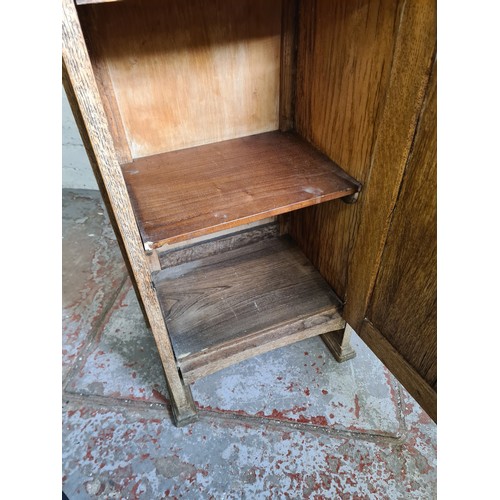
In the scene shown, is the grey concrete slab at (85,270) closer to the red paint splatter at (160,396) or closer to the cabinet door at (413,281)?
the red paint splatter at (160,396)

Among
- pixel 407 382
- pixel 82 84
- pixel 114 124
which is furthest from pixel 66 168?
pixel 407 382

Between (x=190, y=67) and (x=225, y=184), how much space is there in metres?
0.34

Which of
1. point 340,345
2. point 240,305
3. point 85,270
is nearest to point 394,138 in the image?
point 240,305

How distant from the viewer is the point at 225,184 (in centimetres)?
97

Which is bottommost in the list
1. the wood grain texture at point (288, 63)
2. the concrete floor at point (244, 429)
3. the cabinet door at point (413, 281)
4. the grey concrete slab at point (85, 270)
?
the concrete floor at point (244, 429)

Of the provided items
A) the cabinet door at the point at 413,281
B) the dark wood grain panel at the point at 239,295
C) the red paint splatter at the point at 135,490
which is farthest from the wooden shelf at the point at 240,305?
the red paint splatter at the point at 135,490

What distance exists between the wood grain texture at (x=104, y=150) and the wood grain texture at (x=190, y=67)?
1.16 feet

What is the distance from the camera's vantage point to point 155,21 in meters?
0.91

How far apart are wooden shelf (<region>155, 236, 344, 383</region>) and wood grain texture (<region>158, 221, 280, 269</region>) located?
24 millimetres

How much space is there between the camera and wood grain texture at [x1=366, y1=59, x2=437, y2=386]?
71cm

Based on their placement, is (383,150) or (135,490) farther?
(135,490)

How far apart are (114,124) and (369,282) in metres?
0.82

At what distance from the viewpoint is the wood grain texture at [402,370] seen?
0.90 metres

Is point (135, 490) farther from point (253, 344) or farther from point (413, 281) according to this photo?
point (413, 281)
